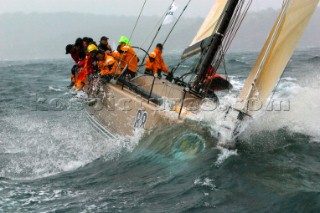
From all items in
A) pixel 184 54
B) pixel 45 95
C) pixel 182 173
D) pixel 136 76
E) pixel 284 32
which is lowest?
pixel 45 95

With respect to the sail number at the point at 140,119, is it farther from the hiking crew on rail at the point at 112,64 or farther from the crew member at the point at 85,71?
the crew member at the point at 85,71

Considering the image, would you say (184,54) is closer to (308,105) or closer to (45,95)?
(308,105)

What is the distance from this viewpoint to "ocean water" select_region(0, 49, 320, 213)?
4.93 m

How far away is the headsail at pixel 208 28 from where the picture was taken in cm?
809

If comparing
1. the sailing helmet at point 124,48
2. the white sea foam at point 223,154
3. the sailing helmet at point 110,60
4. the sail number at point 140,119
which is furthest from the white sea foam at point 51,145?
the sailing helmet at point 124,48

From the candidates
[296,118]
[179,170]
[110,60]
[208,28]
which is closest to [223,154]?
[179,170]

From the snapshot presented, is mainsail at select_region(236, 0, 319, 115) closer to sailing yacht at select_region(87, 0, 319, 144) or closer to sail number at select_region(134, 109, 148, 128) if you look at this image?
sailing yacht at select_region(87, 0, 319, 144)

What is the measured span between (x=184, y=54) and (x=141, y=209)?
4.28 m

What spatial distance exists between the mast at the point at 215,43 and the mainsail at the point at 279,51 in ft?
4.77

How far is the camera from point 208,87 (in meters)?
7.73

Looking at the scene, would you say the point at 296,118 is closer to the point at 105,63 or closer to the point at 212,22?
the point at 212,22

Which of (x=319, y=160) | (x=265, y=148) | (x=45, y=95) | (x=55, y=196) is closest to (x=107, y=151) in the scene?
(x=55, y=196)

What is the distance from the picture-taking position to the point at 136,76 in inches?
348

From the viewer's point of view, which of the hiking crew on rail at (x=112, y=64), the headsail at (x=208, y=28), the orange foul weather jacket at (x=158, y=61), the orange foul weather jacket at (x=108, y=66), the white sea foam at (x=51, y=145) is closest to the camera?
the white sea foam at (x=51, y=145)
